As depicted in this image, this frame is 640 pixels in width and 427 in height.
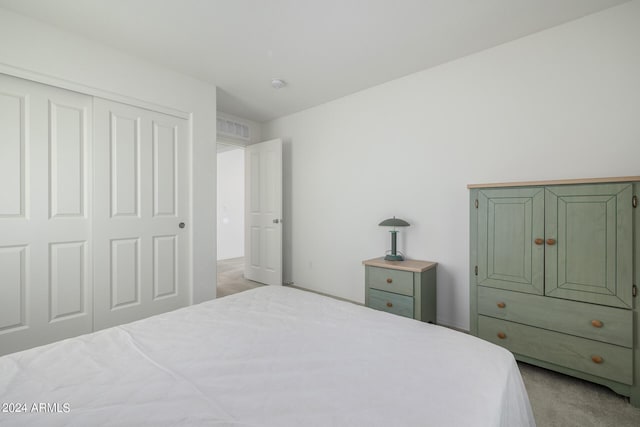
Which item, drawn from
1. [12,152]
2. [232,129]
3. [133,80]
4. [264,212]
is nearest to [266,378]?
[12,152]

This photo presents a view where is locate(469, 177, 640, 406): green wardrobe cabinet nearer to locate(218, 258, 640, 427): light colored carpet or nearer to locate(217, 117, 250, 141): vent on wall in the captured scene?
locate(218, 258, 640, 427): light colored carpet

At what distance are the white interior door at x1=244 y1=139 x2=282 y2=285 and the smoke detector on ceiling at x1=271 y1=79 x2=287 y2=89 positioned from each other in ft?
3.16

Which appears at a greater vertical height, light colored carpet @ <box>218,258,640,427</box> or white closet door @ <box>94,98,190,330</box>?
white closet door @ <box>94,98,190,330</box>

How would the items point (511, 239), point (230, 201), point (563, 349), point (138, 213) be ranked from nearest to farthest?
point (563, 349) < point (511, 239) < point (138, 213) < point (230, 201)

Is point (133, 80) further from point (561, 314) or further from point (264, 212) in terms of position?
point (561, 314)

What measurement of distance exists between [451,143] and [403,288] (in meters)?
1.48

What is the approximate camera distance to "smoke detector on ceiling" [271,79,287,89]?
10.2 feet

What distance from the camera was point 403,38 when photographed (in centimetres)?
238

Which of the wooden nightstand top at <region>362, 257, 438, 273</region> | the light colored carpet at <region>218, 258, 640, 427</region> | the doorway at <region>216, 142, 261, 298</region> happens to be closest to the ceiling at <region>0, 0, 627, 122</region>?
the wooden nightstand top at <region>362, 257, 438, 273</region>

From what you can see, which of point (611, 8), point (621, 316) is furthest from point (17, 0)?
point (621, 316)

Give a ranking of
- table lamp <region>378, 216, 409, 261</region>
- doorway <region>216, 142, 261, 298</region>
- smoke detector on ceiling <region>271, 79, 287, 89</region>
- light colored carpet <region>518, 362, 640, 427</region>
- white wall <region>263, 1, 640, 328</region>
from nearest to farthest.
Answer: light colored carpet <region>518, 362, 640, 427</region>
white wall <region>263, 1, 640, 328</region>
table lamp <region>378, 216, 409, 261</region>
smoke detector on ceiling <region>271, 79, 287, 89</region>
doorway <region>216, 142, 261, 298</region>

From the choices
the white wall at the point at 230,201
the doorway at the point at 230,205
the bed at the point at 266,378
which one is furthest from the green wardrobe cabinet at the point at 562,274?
the white wall at the point at 230,201

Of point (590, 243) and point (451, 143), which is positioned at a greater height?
point (451, 143)

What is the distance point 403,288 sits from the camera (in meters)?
2.58
